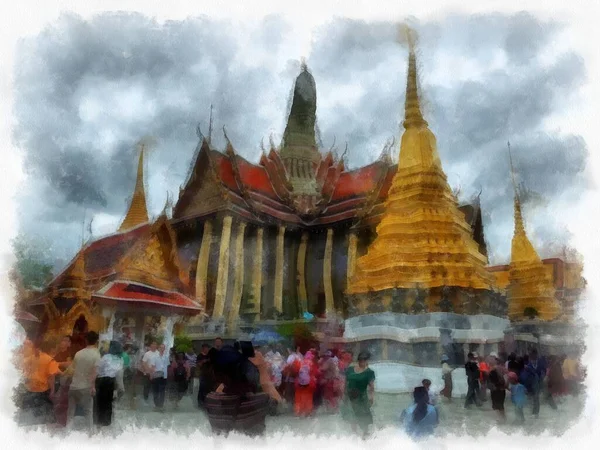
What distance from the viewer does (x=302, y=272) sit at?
39.3 feet

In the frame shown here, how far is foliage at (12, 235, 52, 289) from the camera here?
5858 millimetres

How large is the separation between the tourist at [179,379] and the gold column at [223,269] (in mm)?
3505

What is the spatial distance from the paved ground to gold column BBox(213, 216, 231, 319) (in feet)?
15.3

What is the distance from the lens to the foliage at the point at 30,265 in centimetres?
586

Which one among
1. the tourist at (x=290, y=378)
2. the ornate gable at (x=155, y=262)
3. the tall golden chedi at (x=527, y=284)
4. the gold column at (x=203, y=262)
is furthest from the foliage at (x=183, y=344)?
the tall golden chedi at (x=527, y=284)

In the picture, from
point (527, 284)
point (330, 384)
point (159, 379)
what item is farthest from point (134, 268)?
point (527, 284)

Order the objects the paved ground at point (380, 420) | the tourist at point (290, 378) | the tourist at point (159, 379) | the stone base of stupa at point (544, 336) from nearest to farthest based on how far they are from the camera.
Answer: the paved ground at point (380, 420) → the tourist at point (290, 378) → the tourist at point (159, 379) → the stone base of stupa at point (544, 336)

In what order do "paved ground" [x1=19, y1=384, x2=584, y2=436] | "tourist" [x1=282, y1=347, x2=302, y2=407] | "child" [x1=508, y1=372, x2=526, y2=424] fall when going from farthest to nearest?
1. "tourist" [x1=282, y1=347, x2=302, y2=407]
2. "child" [x1=508, y1=372, x2=526, y2=424]
3. "paved ground" [x1=19, y1=384, x2=584, y2=436]

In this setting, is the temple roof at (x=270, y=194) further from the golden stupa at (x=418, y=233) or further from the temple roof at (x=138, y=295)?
the temple roof at (x=138, y=295)

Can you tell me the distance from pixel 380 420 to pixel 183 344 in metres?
4.19

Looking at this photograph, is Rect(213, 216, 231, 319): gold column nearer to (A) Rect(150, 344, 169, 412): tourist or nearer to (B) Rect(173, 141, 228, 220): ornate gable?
(B) Rect(173, 141, 228, 220): ornate gable

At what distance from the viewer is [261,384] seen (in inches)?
174

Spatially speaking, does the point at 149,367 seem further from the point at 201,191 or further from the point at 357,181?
the point at 357,181

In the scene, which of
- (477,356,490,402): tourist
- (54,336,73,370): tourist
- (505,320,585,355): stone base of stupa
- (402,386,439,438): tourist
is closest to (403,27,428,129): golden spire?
(505,320,585,355): stone base of stupa
